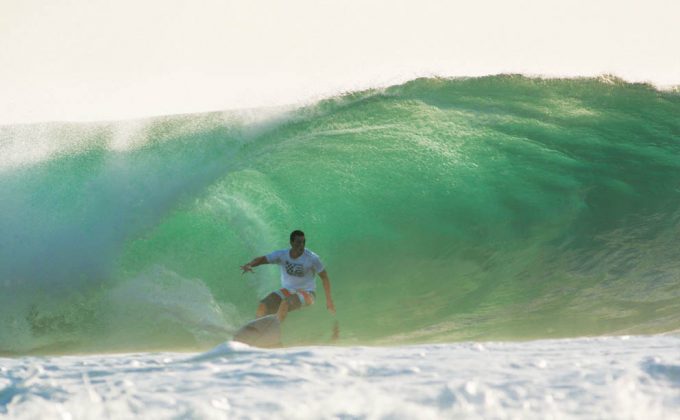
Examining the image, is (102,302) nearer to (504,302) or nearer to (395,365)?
(504,302)

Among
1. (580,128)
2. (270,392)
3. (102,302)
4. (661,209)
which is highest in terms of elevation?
(580,128)

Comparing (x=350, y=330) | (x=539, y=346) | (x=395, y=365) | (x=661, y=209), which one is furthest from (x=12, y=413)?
(x=661, y=209)

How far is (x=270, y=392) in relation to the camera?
391cm

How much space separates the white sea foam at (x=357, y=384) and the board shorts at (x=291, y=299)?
1.66 m

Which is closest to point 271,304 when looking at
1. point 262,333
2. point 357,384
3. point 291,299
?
point 291,299

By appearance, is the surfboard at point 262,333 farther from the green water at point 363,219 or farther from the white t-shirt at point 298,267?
the green water at point 363,219

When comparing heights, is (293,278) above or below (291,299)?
above

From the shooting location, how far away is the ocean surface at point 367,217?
7719 millimetres

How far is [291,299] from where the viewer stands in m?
6.42

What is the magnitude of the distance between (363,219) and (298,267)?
219cm

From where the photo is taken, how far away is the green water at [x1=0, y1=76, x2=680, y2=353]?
25.4ft

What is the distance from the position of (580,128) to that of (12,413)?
24.0ft

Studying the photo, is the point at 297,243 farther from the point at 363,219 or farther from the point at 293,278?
the point at 363,219

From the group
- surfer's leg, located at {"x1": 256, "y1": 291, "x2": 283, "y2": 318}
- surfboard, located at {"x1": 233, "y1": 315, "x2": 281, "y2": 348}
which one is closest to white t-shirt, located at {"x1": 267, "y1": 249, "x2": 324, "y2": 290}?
surfer's leg, located at {"x1": 256, "y1": 291, "x2": 283, "y2": 318}
